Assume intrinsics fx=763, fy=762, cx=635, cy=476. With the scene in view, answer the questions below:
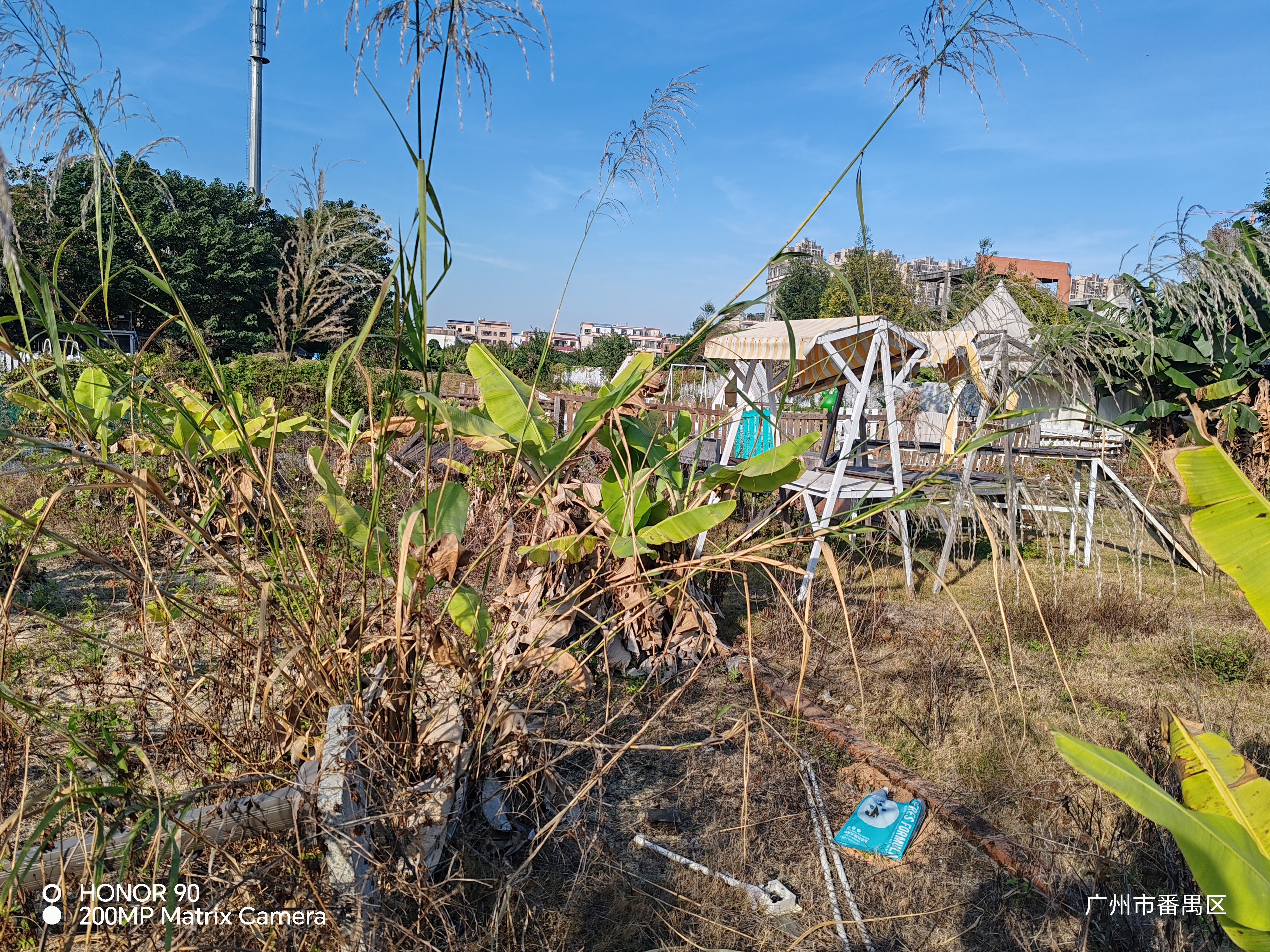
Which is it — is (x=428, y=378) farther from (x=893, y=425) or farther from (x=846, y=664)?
(x=893, y=425)

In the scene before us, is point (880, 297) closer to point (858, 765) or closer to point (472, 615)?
point (472, 615)

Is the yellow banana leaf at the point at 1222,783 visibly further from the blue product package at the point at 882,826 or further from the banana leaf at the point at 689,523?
the banana leaf at the point at 689,523

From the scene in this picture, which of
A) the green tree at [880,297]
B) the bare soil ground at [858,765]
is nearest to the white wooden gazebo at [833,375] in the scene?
the green tree at [880,297]

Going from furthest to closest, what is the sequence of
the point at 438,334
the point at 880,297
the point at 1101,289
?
the point at 1101,289 → the point at 880,297 → the point at 438,334

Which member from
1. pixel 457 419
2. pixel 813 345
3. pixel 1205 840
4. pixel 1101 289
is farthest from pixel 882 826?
pixel 1101 289

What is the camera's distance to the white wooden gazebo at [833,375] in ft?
17.6

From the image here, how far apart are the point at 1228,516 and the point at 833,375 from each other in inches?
182

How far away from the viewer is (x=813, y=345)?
17.6 ft

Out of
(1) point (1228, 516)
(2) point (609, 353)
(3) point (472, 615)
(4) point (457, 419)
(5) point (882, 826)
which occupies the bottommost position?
(5) point (882, 826)

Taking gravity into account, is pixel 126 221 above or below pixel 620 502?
above

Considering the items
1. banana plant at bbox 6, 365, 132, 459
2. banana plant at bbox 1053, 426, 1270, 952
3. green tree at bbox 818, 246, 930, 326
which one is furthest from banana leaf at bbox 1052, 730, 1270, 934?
banana plant at bbox 6, 365, 132, 459

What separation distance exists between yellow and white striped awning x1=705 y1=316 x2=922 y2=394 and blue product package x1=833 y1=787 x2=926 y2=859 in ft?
10.4

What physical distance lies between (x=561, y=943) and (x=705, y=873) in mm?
607

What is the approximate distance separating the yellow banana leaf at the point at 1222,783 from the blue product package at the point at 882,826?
1030 mm
